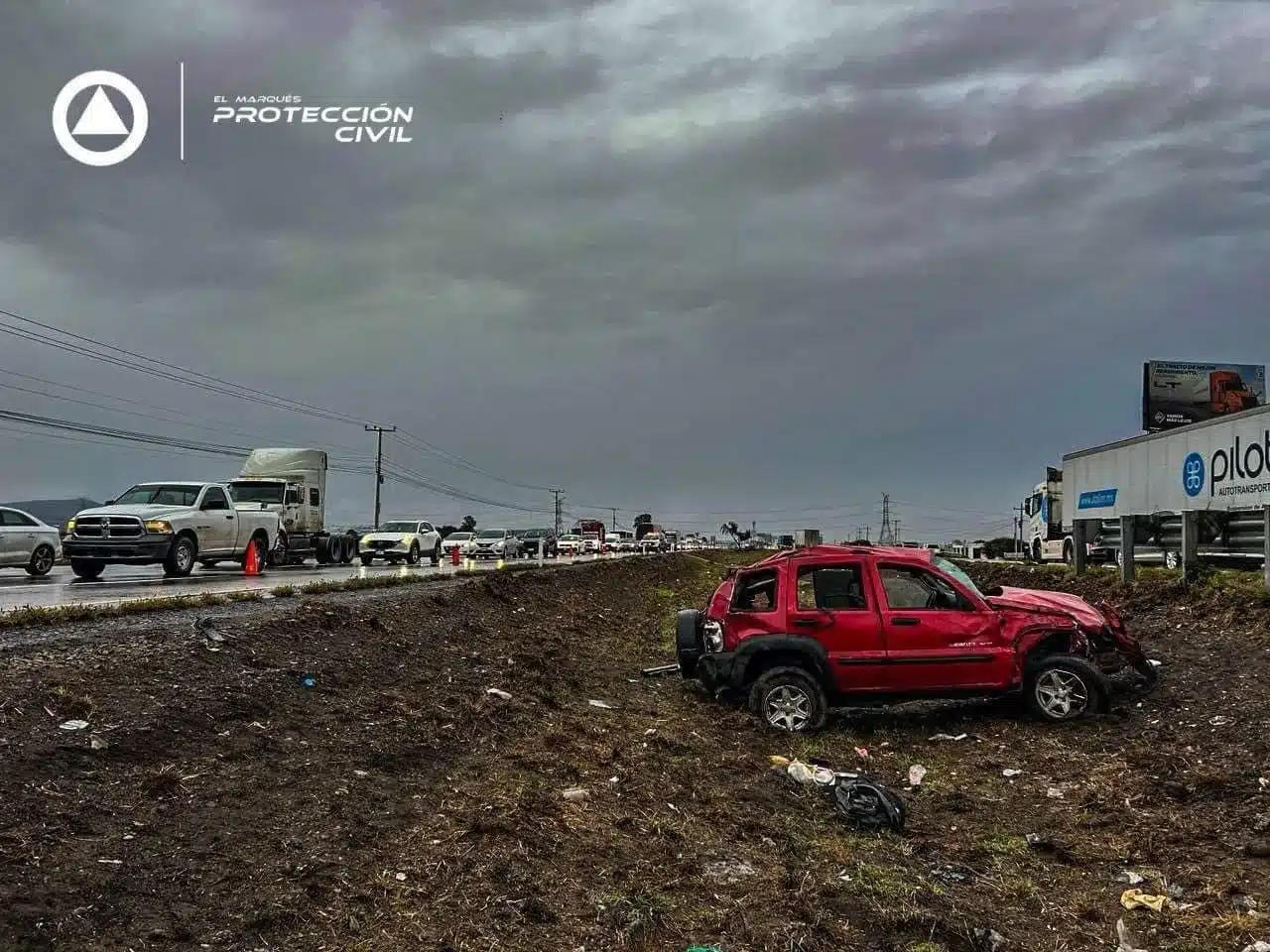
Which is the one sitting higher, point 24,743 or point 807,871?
point 24,743

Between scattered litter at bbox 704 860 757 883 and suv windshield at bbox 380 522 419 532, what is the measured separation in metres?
35.3

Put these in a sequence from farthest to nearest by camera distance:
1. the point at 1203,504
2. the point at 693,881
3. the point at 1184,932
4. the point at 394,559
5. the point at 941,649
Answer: the point at 394,559
the point at 1203,504
the point at 941,649
the point at 693,881
the point at 1184,932

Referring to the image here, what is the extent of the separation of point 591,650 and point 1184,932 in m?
12.2

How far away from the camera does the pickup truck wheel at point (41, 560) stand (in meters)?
21.5

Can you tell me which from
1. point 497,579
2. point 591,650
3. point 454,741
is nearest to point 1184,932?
point 454,741

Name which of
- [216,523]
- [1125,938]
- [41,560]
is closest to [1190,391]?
[216,523]

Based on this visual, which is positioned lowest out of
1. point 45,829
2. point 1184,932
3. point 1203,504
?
point 1184,932

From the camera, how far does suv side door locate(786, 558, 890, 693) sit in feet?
33.4

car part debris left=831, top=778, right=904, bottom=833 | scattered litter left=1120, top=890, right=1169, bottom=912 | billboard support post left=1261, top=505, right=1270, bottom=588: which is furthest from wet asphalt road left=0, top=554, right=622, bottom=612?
billboard support post left=1261, top=505, right=1270, bottom=588

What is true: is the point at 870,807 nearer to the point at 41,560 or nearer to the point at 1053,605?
the point at 1053,605

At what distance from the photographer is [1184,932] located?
529cm

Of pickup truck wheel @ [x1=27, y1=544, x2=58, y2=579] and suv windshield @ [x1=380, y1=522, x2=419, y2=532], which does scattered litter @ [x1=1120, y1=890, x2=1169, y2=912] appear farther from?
suv windshield @ [x1=380, y1=522, x2=419, y2=532]

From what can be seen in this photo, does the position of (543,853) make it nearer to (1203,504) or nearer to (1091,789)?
(1091,789)

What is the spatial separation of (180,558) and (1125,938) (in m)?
19.9
